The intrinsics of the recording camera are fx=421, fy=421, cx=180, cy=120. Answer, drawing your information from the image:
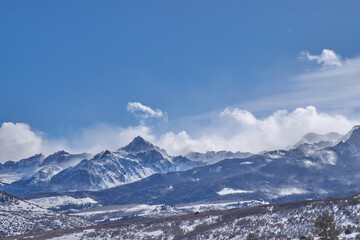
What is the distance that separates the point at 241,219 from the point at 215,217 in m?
18.1

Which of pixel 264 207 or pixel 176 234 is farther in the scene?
pixel 264 207

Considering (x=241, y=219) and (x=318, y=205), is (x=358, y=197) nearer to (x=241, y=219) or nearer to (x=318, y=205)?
(x=318, y=205)

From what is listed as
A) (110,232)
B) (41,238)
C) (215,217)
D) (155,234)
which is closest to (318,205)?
(215,217)

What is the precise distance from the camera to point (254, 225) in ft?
537

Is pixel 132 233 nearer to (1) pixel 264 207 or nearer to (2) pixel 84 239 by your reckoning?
(2) pixel 84 239

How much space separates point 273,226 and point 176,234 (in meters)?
41.3

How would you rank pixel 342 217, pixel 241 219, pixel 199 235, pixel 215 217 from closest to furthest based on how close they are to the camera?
pixel 342 217 → pixel 199 235 → pixel 241 219 → pixel 215 217

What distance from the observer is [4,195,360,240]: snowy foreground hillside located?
146m

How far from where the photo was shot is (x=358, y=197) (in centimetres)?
16625

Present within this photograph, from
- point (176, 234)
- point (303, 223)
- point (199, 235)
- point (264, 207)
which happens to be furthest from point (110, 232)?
point (303, 223)

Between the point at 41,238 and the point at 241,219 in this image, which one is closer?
the point at 241,219

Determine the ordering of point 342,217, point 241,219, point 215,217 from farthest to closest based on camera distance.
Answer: point 215,217 < point 241,219 < point 342,217

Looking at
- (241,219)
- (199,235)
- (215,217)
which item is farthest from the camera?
(215,217)

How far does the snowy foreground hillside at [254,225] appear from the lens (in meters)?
146
